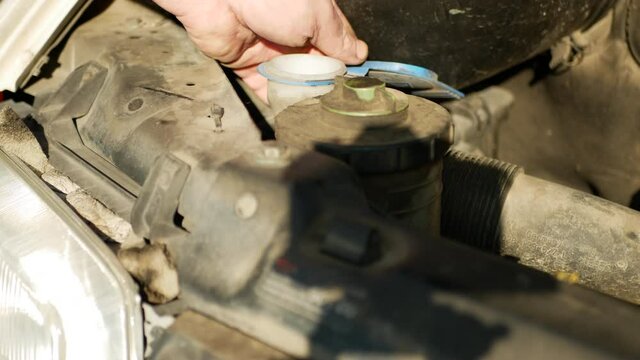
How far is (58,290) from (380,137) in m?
0.43

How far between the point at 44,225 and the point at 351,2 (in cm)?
71

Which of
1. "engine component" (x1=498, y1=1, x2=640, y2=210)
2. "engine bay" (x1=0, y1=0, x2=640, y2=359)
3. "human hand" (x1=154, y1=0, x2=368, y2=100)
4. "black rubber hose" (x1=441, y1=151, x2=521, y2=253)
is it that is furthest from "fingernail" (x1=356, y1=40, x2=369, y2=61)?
"engine component" (x1=498, y1=1, x2=640, y2=210)

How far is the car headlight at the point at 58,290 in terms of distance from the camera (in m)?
0.77

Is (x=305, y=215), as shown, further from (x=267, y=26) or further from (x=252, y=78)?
(x=252, y=78)

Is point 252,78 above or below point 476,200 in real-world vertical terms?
above

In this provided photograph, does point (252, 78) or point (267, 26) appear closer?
point (267, 26)

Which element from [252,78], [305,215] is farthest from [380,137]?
[252,78]

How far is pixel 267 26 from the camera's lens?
1166 millimetres

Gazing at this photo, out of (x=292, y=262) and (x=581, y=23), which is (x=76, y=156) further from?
(x=581, y=23)

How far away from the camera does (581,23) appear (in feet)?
5.55

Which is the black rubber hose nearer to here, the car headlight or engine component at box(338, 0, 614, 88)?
engine component at box(338, 0, 614, 88)

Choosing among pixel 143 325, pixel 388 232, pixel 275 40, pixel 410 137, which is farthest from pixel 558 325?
pixel 275 40

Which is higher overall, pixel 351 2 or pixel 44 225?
pixel 351 2

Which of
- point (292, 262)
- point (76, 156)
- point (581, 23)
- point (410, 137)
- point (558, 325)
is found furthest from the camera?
point (581, 23)
